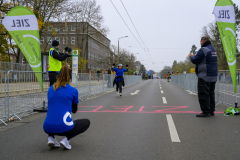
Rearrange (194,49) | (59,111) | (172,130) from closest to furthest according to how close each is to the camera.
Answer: (59,111), (172,130), (194,49)

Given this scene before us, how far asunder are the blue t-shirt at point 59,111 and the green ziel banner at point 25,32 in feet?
13.6

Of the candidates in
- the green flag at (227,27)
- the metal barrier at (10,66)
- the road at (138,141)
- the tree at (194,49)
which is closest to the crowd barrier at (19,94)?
the road at (138,141)

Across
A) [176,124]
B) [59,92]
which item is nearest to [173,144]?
[176,124]

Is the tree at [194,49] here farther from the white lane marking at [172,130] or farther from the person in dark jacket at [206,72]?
the white lane marking at [172,130]

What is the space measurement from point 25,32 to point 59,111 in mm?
4759

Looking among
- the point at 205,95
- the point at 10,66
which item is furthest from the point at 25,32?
the point at 10,66

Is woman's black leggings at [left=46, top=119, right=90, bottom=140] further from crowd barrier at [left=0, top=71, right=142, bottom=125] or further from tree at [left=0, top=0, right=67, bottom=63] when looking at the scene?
tree at [left=0, top=0, right=67, bottom=63]

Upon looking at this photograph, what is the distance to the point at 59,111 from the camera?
3.48 m

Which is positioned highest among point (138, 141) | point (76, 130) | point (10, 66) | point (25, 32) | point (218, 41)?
point (218, 41)

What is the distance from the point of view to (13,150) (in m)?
3.80

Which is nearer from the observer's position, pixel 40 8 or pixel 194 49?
pixel 40 8

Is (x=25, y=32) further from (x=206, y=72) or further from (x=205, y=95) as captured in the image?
(x=205, y=95)

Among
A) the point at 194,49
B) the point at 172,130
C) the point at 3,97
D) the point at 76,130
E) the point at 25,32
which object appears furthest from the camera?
the point at 194,49

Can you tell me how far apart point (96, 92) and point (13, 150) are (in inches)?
427
